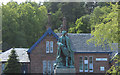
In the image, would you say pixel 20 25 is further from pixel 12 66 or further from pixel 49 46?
pixel 12 66

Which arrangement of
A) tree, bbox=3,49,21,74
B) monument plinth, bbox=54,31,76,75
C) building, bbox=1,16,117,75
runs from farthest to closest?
building, bbox=1,16,117,75 < tree, bbox=3,49,21,74 < monument plinth, bbox=54,31,76,75

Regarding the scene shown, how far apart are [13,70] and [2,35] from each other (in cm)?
1971

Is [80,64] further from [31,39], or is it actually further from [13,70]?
[31,39]

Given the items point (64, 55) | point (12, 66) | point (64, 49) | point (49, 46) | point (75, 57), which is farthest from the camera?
point (49, 46)

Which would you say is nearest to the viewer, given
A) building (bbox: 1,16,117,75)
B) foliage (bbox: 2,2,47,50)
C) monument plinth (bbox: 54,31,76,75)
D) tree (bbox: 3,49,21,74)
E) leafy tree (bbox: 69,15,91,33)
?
monument plinth (bbox: 54,31,76,75)

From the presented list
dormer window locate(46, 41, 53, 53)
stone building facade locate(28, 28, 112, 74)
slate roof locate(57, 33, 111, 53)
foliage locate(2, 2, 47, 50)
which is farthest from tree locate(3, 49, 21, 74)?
foliage locate(2, 2, 47, 50)

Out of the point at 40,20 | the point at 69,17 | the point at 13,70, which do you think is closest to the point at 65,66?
the point at 13,70

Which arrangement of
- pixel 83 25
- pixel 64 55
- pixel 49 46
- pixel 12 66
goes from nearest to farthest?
pixel 64 55 → pixel 12 66 → pixel 49 46 → pixel 83 25

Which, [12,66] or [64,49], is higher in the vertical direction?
[64,49]

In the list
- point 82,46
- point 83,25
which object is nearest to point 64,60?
point 82,46

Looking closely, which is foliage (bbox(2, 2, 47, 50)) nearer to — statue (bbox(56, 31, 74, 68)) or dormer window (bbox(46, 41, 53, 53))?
dormer window (bbox(46, 41, 53, 53))

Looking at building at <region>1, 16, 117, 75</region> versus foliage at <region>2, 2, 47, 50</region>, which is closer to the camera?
building at <region>1, 16, 117, 75</region>

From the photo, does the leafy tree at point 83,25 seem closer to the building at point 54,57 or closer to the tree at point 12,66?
the building at point 54,57

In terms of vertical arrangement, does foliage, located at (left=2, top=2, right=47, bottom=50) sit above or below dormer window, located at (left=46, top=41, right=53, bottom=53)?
above
